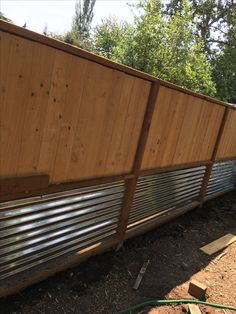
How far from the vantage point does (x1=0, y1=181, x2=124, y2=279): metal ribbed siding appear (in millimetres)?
2656

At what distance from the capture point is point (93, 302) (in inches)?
123

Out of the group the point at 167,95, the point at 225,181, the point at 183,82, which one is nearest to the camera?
the point at 167,95

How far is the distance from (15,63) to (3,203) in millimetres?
1002

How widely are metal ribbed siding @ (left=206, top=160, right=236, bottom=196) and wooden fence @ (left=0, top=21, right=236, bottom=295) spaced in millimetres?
2030

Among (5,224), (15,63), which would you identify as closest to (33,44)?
(15,63)

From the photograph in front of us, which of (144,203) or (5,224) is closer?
(5,224)

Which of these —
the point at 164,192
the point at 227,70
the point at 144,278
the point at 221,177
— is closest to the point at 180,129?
the point at 164,192

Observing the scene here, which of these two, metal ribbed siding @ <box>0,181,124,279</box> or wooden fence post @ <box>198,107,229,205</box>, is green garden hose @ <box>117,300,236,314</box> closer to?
metal ribbed siding @ <box>0,181,124,279</box>

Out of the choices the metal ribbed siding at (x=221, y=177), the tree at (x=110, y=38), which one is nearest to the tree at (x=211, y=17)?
the tree at (x=110, y=38)

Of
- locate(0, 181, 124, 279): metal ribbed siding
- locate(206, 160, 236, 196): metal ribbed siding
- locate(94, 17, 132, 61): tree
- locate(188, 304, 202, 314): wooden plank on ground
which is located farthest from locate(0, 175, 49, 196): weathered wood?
locate(94, 17, 132, 61): tree

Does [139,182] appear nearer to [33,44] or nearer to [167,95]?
[167,95]

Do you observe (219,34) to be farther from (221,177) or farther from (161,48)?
(221,177)

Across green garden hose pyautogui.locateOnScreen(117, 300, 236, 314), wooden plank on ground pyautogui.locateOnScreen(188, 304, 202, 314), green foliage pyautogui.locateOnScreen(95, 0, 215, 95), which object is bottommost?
green garden hose pyautogui.locateOnScreen(117, 300, 236, 314)

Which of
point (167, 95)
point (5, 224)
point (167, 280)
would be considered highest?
point (167, 95)
